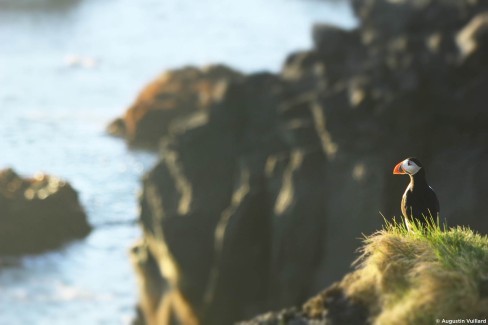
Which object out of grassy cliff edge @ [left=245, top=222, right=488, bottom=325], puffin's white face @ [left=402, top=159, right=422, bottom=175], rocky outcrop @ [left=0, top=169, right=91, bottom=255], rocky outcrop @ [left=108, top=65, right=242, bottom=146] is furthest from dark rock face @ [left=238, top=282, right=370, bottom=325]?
rocky outcrop @ [left=108, top=65, right=242, bottom=146]

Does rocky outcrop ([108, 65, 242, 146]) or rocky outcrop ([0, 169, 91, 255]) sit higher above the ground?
rocky outcrop ([108, 65, 242, 146])

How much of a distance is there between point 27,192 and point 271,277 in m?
42.0

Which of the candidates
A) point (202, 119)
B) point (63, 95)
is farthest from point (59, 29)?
point (202, 119)

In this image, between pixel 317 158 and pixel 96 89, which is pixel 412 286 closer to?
pixel 317 158

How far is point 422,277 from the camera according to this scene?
14.6 metres

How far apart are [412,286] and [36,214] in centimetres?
6573

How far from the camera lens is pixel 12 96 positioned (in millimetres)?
120750

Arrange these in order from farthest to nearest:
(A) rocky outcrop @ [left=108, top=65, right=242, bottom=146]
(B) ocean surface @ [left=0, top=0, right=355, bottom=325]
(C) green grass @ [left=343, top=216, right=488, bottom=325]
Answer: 1. (A) rocky outcrop @ [left=108, top=65, right=242, bottom=146]
2. (B) ocean surface @ [left=0, top=0, right=355, bottom=325]
3. (C) green grass @ [left=343, top=216, right=488, bottom=325]

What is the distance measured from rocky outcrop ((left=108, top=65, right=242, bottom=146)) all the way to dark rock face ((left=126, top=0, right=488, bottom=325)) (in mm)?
50209

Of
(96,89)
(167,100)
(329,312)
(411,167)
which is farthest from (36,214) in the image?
(329,312)

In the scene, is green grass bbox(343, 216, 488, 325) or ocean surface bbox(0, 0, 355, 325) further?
ocean surface bbox(0, 0, 355, 325)

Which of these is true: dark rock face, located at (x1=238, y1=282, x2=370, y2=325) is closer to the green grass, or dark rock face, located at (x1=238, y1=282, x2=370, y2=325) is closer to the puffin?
the green grass

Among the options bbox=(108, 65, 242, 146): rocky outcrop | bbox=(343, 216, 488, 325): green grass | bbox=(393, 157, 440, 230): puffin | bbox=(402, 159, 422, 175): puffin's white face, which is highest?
bbox=(108, 65, 242, 146): rocky outcrop

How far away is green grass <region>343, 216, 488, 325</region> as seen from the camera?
14.1 meters
